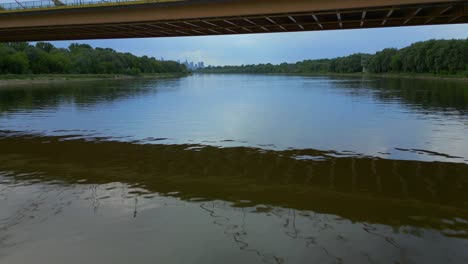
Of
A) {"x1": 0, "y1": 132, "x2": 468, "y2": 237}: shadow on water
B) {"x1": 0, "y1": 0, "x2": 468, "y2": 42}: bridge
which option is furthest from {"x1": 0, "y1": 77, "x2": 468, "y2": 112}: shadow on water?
{"x1": 0, "y1": 132, "x2": 468, "y2": 237}: shadow on water

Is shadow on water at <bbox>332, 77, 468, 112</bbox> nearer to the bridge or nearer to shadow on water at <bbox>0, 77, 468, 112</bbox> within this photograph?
shadow on water at <bbox>0, 77, 468, 112</bbox>

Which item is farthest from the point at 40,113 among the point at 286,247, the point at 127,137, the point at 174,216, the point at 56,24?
the point at 286,247

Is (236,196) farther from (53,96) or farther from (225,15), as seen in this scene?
(53,96)

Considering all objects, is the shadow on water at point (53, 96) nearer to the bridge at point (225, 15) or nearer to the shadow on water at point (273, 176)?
the bridge at point (225, 15)

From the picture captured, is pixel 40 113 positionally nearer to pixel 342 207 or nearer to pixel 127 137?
pixel 127 137

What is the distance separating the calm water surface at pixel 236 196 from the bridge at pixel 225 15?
7.67 metres

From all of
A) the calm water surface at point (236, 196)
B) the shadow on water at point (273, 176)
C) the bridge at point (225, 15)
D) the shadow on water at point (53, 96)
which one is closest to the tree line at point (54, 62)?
the shadow on water at point (53, 96)

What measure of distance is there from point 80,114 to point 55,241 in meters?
28.0

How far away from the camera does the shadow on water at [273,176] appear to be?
1063cm

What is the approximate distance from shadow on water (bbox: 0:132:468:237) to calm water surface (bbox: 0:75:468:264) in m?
0.06

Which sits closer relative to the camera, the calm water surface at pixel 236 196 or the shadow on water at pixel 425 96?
the calm water surface at pixel 236 196

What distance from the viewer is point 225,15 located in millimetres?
27594

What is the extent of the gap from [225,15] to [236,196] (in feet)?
61.5

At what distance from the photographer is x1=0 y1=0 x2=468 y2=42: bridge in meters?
25.1
